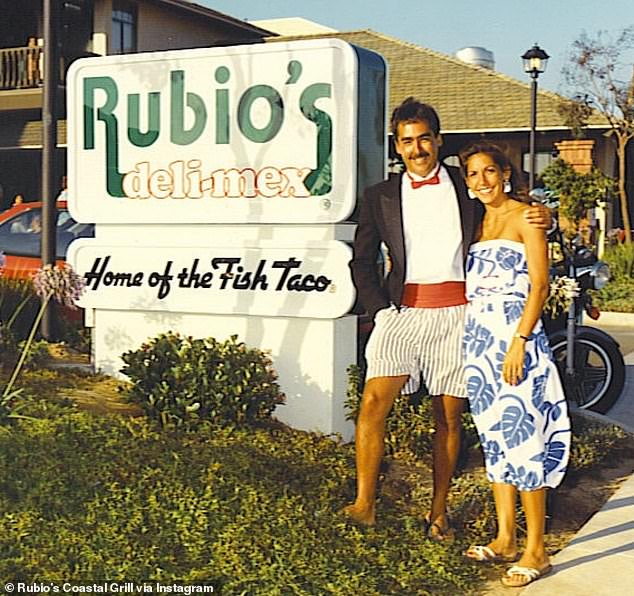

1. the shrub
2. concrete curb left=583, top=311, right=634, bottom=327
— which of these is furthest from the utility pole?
the shrub

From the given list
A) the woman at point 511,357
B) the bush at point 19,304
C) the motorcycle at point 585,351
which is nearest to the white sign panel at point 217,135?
the bush at point 19,304

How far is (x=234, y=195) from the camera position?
670cm

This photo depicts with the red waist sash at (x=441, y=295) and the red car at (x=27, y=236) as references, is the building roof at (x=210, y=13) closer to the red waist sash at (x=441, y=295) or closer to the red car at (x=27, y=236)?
the red car at (x=27, y=236)

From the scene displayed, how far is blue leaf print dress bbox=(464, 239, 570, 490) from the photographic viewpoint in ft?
15.0

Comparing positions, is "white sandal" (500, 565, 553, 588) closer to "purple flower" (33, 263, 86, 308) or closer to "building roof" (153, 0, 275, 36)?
"purple flower" (33, 263, 86, 308)

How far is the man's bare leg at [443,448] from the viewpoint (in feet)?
16.4

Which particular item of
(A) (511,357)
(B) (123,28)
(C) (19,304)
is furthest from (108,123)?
(B) (123,28)

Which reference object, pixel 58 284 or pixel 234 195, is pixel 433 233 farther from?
pixel 58 284

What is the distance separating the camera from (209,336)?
6.82 meters

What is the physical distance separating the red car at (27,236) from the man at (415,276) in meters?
5.70

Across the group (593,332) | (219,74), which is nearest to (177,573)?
(219,74)

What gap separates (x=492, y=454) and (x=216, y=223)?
273 cm

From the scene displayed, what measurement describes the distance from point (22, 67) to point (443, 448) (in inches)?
815

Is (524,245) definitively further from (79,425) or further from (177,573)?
(79,425)
